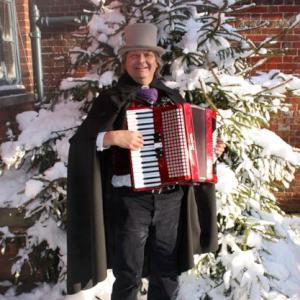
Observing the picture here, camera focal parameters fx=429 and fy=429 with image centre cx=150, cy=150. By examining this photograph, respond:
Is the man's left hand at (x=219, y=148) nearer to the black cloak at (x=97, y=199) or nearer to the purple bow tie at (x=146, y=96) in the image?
the black cloak at (x=97, y=199)

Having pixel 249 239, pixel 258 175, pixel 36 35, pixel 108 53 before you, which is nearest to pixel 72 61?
pixel 108 53

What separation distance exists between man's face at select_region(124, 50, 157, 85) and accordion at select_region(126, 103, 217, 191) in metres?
0.17

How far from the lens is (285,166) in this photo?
12.5 ft

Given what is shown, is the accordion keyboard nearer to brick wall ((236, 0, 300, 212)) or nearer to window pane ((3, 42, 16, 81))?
window pane ((3, 42, 16, 81))

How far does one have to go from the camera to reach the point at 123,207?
2598 millimetres

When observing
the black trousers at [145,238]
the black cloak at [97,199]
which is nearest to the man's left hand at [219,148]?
the black cloak at [97,199]

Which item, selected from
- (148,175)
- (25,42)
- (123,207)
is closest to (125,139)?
(148,175)

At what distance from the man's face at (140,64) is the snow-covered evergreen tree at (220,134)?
75cm

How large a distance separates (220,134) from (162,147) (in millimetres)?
1007

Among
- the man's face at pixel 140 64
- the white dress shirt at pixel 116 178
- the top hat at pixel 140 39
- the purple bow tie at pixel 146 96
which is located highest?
the top hat at pixel 140 39

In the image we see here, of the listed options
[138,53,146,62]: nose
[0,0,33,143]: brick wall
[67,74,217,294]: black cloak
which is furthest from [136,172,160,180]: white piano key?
[0,0,33,143]: brick wall

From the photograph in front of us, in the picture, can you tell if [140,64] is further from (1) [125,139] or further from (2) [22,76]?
(2) [22,76]

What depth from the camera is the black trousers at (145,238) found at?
8.51ft

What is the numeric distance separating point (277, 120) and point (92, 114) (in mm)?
2968
